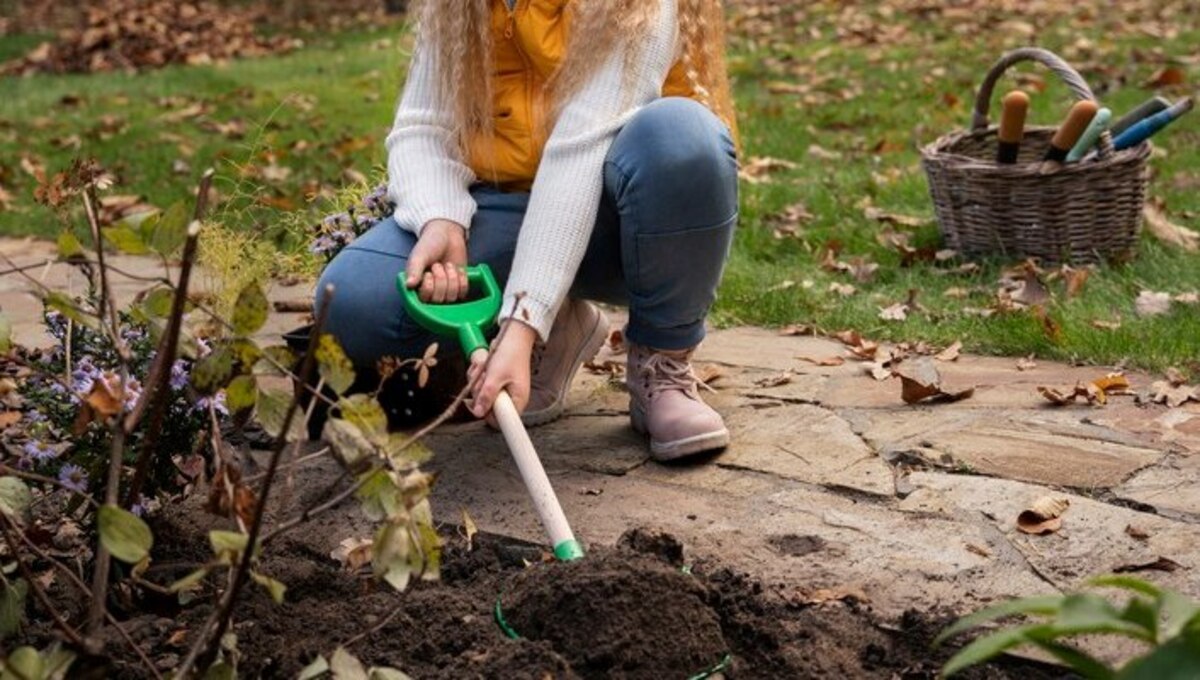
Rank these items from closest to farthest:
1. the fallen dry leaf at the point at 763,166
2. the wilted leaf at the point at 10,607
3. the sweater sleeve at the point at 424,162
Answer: the wilted leaf at the point at 10,607 → the sweater sleeve at the point at 424,162 → the fallen dry leaf at the point at 763,166

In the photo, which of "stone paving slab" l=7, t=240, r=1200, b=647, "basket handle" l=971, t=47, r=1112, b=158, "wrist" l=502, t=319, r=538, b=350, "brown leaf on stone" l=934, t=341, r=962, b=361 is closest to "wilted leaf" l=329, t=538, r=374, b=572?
"stone paving slab" l=7, t=240, r=1200, b=647

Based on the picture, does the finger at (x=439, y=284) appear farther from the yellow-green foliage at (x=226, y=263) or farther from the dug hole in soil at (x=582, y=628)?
the dug hole in soil at (x=582, y=628)

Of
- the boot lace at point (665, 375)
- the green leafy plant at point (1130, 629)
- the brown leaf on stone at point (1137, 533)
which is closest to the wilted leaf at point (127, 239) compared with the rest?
the green leafy plant at point (1130, 629)

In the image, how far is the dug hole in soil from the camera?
196 centimetres

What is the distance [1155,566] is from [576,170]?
1.15 m

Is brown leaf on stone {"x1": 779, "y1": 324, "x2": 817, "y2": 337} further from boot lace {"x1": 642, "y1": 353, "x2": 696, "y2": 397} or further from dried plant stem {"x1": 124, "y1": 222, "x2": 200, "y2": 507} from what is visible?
dried plant stem {"x1": 124, "y1": 222, "x2": 200, "y2": 507}

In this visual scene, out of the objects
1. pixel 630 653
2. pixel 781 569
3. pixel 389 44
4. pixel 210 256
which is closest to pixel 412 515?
pixel 630 653

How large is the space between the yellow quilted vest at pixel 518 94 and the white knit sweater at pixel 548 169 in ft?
0.21

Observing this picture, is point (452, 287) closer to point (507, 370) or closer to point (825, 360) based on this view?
point (507, 370)

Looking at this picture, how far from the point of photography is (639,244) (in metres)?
2.83

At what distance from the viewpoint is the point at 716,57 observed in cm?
304

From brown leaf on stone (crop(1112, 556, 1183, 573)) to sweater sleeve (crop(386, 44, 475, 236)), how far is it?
129 cm

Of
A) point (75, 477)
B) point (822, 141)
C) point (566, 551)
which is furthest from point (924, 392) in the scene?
point (822, 141)

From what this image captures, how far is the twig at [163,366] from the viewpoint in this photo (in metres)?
1.60
